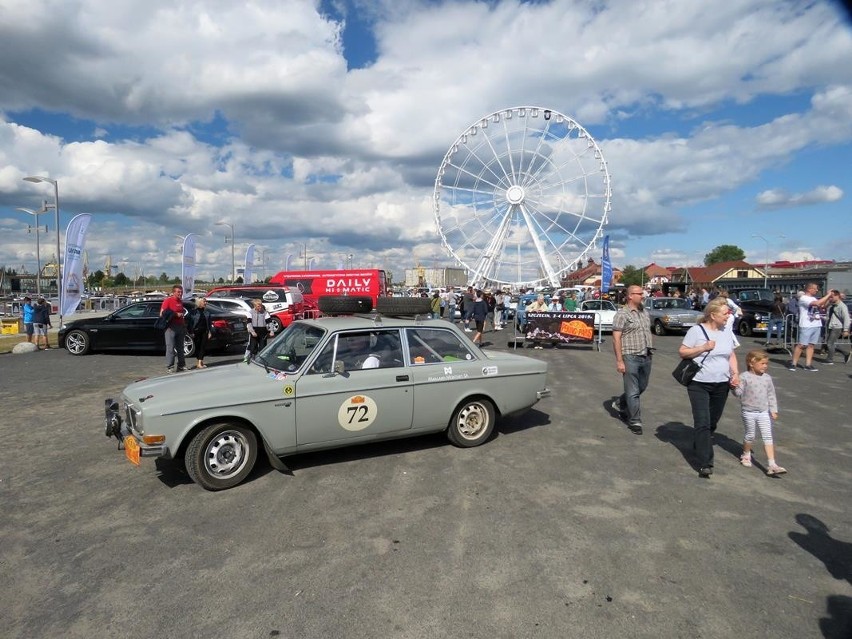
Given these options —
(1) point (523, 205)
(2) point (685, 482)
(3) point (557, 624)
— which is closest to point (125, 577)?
(3) point (557, 624)

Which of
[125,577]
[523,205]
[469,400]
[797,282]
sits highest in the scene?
[523,205]

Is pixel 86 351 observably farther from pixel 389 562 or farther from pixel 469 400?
pixel 389 562

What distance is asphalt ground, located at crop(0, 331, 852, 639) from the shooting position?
2.96 meters

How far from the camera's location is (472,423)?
6.01 m

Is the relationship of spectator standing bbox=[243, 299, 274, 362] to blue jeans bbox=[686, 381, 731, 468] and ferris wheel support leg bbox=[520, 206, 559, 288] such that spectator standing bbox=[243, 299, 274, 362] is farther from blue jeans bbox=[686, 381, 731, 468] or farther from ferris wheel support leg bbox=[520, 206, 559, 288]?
ferris wheel support leg bbox=[520, 206, 559, 288]

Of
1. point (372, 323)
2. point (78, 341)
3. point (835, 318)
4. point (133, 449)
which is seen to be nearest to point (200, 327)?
point (78, 341)

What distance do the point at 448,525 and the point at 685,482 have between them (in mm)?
2359

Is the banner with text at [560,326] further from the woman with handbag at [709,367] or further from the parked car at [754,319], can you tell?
the woman with handbag at [709,367]

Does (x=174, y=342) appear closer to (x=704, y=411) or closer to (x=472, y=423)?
(x=472, y=423)

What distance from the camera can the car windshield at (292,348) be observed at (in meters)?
5.31

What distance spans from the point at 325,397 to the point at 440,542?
1844 mm

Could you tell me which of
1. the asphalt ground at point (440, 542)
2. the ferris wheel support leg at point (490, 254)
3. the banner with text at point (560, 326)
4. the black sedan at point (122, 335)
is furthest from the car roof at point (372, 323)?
the ferris wheel support leg at point (490, 254)

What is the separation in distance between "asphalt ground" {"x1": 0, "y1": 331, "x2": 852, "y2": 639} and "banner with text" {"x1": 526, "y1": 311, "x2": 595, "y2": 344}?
8.54m

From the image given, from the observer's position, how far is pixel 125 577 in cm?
340
